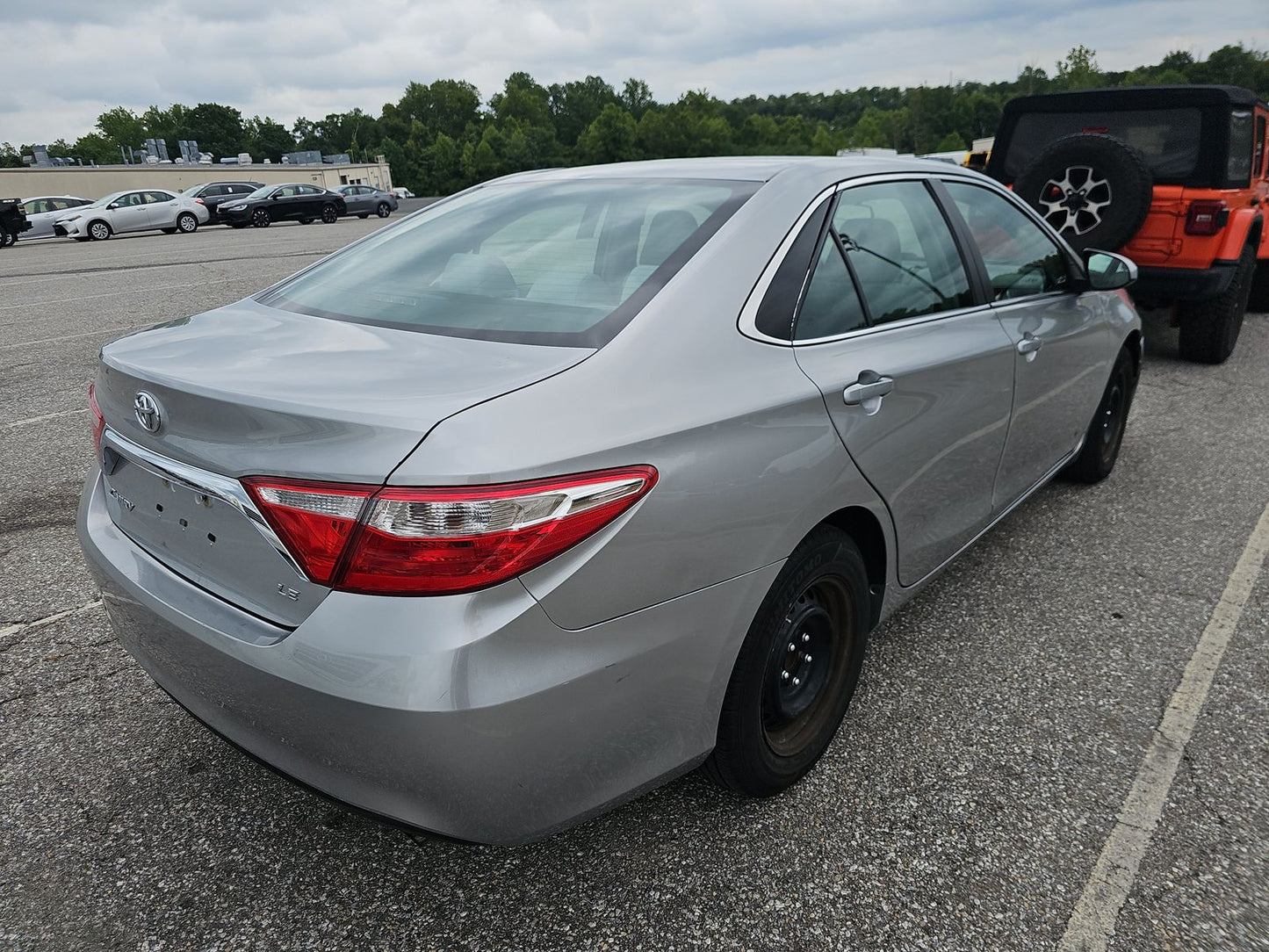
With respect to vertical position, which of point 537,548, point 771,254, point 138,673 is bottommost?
point 138,673

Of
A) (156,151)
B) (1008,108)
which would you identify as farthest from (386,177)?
(1008,108)

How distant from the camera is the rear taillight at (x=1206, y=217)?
21.4ft

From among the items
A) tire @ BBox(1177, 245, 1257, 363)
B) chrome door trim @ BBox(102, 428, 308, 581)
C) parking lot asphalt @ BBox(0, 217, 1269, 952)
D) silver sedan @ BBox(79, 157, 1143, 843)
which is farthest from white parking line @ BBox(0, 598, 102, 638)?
tire @ BBox(1177, 245, 1257, 363)

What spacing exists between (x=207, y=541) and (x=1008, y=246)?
9.55 ft

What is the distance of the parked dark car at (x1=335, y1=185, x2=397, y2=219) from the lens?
36719 mm

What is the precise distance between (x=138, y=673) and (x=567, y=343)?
210 centimetres

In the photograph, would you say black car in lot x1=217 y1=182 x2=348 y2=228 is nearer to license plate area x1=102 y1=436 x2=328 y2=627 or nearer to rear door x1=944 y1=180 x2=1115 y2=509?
rear door x1=944 y1=180 x2=1115 y2=509

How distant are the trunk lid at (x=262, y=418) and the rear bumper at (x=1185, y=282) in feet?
20.7

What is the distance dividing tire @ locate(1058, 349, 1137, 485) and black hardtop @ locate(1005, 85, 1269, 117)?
3.36 meters

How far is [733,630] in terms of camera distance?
6.42 ft

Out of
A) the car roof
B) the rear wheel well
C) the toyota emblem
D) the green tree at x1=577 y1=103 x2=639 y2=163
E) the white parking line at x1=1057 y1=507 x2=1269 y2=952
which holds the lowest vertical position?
the white parking line at x1=1057 y1=507 x2=1269 y2=952

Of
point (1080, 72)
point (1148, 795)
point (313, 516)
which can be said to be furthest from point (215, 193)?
point (1080, 72)

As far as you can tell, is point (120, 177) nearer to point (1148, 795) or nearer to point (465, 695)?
point (465, 695)

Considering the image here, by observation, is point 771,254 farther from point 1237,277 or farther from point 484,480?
point 1237,277
